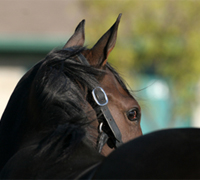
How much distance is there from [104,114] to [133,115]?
28 centimetres

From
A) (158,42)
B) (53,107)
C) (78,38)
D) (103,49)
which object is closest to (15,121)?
(53,107)

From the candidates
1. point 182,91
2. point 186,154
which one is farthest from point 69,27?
point 186,154

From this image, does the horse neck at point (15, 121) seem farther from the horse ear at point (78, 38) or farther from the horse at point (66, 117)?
the horse ear at point (78, 38)

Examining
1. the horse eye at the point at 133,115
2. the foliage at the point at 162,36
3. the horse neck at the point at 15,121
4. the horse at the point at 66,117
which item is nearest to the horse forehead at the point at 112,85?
the horse at the point at 66,117

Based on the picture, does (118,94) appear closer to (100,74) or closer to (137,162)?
(100,74)

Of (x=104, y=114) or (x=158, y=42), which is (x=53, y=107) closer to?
(x=104, y=114)

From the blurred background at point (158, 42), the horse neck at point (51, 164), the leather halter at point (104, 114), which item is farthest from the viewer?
the blurred background at point (158, 42)

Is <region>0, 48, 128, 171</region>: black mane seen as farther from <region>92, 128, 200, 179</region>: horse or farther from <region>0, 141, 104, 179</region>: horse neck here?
<region>92, 128, 200, 179</region>: horse

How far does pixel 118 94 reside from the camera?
1998 mm

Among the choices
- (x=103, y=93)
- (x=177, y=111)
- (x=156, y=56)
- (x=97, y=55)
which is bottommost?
(x=177, y=111)

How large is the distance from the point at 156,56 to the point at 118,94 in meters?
5.76

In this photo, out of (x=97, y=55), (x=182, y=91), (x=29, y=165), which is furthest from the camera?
(x=182, y=91)

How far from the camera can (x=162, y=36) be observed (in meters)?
7.33

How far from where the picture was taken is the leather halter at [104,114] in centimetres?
182
